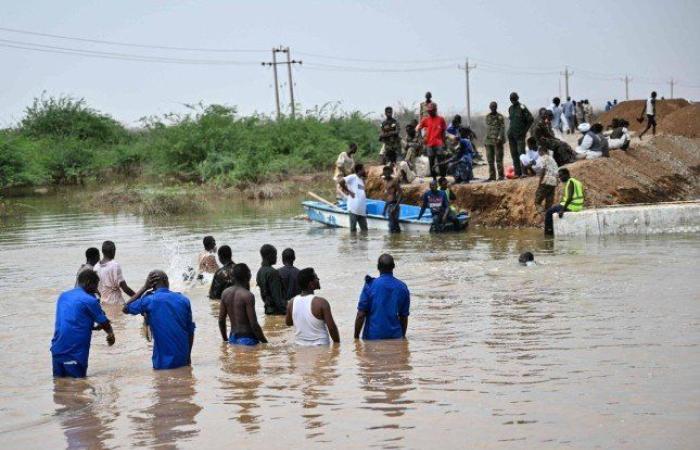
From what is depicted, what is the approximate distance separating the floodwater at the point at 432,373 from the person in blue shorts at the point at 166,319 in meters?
0.18

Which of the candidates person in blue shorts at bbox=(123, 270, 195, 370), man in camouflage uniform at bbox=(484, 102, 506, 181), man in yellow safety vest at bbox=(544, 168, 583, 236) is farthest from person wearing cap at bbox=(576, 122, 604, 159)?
person in blue shorts at bbox=(123, 270, 195, 370)

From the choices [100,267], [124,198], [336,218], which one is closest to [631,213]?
[336,218]

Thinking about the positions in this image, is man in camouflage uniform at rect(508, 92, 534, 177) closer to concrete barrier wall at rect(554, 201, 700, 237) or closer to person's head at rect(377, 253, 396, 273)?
concrete barrier wall at rect(554, 201, 700, 237)

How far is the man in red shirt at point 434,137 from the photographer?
82.1 ft

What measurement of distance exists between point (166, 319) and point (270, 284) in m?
3.21

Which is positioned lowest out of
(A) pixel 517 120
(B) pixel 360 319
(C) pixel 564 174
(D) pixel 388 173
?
(B) pixel 360 319

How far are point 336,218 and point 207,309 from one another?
36.5 ft

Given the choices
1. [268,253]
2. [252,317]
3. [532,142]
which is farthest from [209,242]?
[532,142]

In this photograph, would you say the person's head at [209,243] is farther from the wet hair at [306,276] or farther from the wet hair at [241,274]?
the wet hair at [306,276]

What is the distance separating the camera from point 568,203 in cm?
2247

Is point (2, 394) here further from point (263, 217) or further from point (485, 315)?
point (263, 217)

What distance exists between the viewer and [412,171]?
93.8 feet

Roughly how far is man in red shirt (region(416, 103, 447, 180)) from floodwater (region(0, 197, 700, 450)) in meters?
6.11

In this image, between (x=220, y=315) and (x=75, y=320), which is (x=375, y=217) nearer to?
(x=220, y=315)
